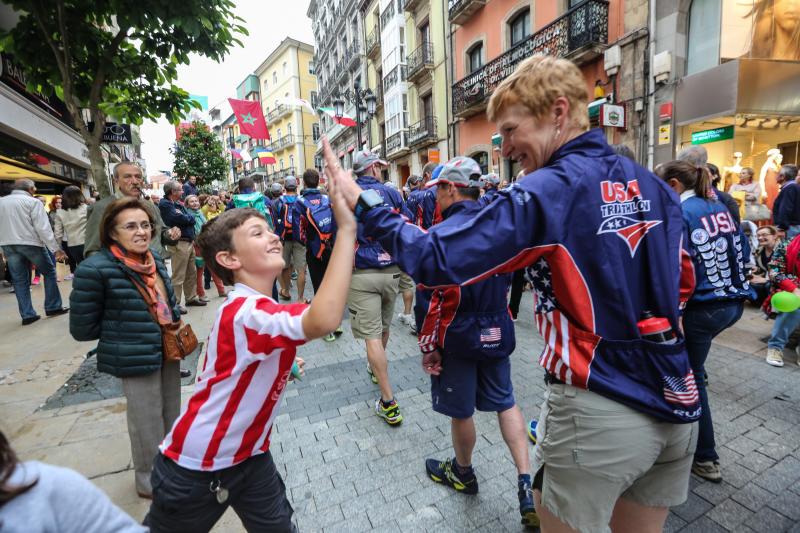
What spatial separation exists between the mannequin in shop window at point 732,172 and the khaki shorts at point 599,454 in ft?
32.2

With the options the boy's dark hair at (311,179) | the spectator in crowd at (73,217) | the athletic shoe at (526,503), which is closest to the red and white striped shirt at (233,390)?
the athletic shoe at (526,503)

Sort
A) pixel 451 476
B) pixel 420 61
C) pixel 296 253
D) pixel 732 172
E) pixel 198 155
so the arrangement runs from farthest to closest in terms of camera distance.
Result: pixel 198 155 < pixel 420 61 < pixel 732 172 < pixel 296 253 < pixel 451 476

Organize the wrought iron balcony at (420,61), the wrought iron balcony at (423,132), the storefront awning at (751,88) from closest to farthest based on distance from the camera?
1. the storefront awning at (751,88)
2. the wrought iron balcony at (420,61)
3. the wrought iron balcony at (423,132)

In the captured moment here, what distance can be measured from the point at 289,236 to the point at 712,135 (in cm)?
915

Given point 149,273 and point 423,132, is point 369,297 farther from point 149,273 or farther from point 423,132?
point 423,132

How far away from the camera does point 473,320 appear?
223 cm

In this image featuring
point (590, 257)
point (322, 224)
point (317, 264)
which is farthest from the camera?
point (317, 264)

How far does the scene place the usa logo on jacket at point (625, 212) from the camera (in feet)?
3.96

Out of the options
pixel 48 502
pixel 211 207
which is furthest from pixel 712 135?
pixel 48 502

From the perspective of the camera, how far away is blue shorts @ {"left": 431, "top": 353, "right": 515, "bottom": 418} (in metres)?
2.29

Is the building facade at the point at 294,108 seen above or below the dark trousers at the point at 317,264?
above

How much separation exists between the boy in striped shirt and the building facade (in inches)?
1686

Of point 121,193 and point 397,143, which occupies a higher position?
point 397,143

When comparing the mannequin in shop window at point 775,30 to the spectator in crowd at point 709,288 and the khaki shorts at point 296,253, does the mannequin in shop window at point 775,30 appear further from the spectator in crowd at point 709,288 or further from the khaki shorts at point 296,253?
the khaki shorts at point 296,253
